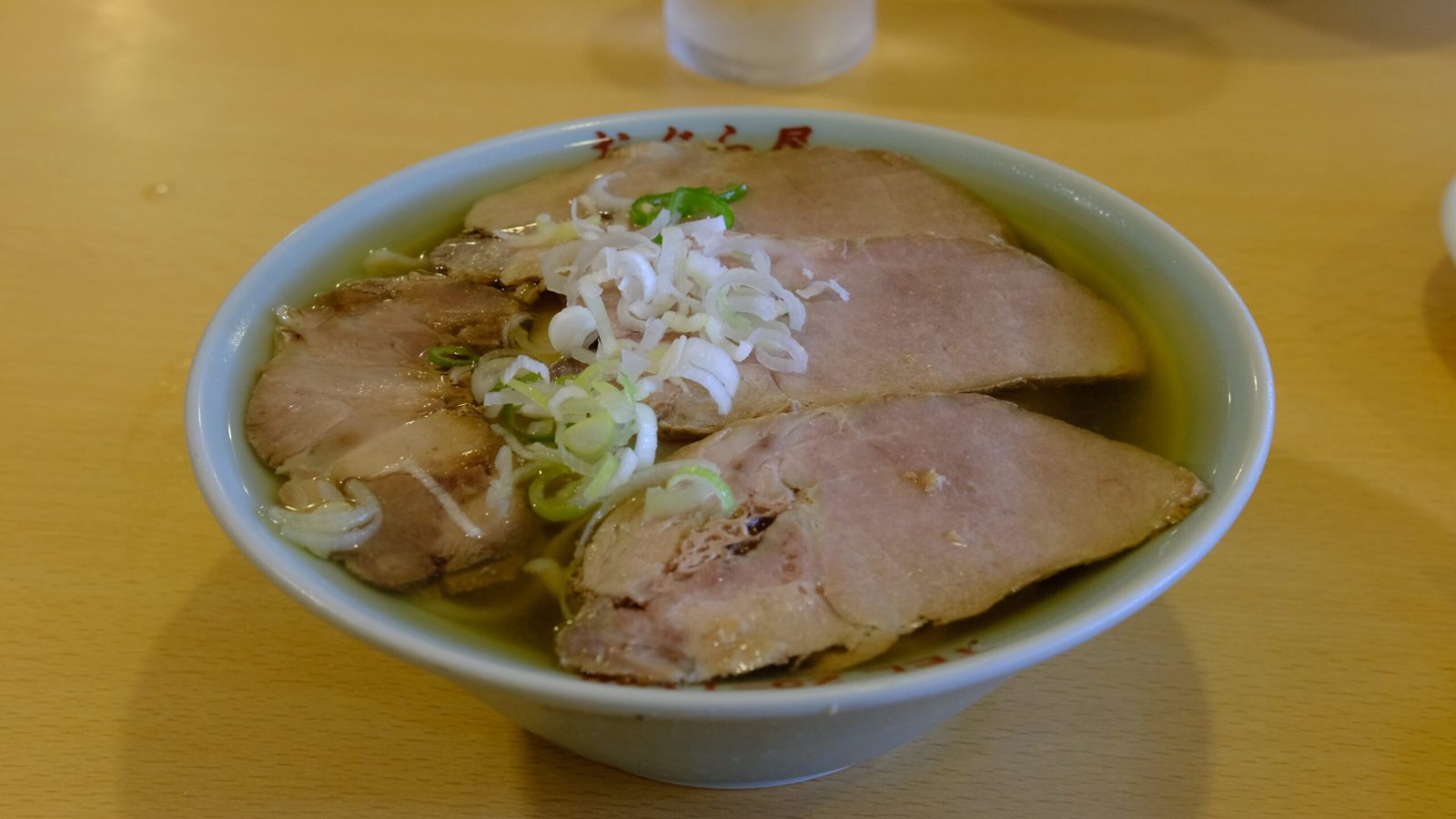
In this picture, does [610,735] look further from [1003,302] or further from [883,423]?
[1003,302]

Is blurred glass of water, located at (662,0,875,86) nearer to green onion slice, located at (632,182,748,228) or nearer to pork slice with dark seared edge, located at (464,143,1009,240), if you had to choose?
pork slice with dark seared edge, located at (464,143,1009,240)

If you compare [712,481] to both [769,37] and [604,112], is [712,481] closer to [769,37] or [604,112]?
[604,112]

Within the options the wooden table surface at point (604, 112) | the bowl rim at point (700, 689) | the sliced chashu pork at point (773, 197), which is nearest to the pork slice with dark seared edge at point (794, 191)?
the sliced chashu pork at point (773, 197)

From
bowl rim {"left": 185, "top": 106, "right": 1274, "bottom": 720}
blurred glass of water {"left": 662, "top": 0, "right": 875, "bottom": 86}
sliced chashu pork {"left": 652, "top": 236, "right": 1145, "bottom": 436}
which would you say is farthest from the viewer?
blurred glass of water {"left": 662, "top": 0, "right": 875, "bottom": 86}

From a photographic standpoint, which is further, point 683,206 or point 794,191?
point 794,191

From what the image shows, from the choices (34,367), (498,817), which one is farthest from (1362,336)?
(34,367)

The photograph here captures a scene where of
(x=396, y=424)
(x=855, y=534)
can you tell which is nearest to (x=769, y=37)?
(x=396, y=424)

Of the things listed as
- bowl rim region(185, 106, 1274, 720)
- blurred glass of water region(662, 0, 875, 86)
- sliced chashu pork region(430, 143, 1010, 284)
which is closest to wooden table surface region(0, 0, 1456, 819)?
blurred glass of water region(662, 0, 875, 86)
